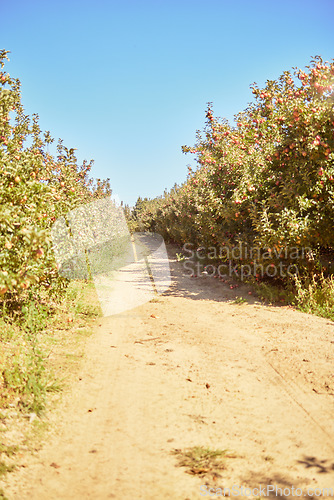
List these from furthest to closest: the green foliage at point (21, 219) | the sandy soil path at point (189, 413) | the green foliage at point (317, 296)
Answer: the green foliage at point (317, 296) < the green foliage at point (21, 219) < the sandy soil path at point (189, 413)

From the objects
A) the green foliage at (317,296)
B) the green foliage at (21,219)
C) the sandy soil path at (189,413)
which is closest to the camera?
the sandy soil path at (189,413)

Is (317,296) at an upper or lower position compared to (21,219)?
lower

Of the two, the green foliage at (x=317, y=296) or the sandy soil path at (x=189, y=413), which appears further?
the green foliage at (x=317, y=296)

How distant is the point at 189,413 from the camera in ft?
12.2

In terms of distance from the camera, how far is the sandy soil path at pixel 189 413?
2.75 metres

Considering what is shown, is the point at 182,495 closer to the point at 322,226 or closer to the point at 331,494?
the point at 331,494

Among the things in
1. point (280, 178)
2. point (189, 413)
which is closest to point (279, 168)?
point (280, 178)

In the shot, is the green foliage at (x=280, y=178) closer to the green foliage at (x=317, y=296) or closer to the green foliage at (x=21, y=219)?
the green foliage at (x=317, y=296)

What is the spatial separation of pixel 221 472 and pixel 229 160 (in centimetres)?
810

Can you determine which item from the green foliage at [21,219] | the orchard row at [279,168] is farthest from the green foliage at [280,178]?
the green foliage at [21,219]

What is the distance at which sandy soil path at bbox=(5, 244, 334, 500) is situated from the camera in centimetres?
275

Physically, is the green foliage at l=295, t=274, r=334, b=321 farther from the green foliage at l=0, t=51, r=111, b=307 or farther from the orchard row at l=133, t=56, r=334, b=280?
the green foliage at l=0, t=51, r=111, b=307

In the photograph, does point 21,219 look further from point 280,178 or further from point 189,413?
point 280,178

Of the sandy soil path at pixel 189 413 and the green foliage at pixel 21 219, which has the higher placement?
the green foliage at pixel 21 219
